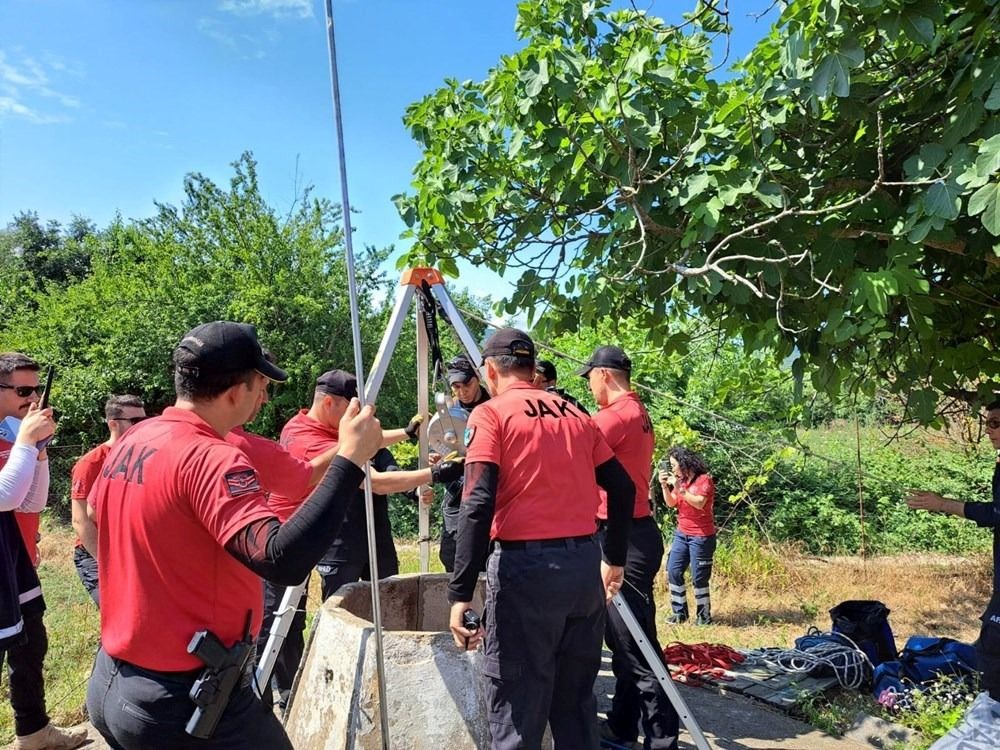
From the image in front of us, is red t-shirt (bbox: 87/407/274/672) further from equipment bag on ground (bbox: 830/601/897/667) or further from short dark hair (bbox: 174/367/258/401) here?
equipment bag on ground (bbox: 830/601/897/667)

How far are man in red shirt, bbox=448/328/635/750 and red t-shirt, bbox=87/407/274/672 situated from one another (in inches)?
44.1

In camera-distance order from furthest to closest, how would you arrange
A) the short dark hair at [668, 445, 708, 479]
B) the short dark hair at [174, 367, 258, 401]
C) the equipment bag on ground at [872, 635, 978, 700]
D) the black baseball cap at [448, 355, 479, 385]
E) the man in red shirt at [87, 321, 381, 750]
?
the short dark hair at [668, 445, 708, 479], the black baseball cap at [448, 355, 479, 385], the equipment bag on ground at [872, 635, 978, 700], the short dark hair at [174, 367, 258, 401], the man in red shirt at [87, 321, 381, 750]

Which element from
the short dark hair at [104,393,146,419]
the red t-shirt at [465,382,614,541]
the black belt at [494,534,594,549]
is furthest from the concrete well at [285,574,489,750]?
the short dark hair at [104,393,146,419]

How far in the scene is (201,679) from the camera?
1856 mm

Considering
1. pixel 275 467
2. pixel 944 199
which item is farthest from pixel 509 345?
pixel 944 199

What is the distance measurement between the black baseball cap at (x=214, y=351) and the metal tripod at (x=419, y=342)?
1047 mm

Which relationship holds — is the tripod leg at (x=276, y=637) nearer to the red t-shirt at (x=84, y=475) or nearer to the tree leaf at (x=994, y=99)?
the red t-shirt at (x=84, y=475)

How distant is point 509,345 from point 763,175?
1.51m

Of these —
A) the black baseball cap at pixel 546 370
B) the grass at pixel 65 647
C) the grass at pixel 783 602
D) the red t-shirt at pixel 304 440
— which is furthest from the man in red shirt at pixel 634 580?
the grass at pixel 65 647

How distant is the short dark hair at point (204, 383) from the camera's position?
6.65 ft

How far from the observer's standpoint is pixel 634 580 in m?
4.19

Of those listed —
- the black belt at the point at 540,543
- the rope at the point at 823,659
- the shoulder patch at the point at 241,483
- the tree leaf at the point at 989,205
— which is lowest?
the rope at the point at 823,659

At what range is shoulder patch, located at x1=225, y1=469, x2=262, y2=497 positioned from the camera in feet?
5.96

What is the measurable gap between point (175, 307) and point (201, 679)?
1307cm
